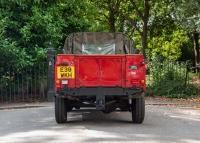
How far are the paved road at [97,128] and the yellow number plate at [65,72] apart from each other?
1241mm

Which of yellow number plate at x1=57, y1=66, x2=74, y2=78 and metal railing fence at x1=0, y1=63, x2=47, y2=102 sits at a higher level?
yellow number plate at x1=57, y1=66, x2=74, y2=78

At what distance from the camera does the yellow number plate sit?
9.08 meters

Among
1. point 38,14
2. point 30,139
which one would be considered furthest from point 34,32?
point 30,139

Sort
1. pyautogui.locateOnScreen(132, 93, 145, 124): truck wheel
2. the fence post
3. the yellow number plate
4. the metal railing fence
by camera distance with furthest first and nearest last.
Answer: the metal railing fence, the fence post, pyautogui.locateOnScreen(132, 93, 145, 124): truck wheel, the yellow number plate

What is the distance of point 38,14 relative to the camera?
16.0 m

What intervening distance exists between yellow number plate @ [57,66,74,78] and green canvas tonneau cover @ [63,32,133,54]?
2737 mm

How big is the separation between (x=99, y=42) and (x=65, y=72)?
3064 mm

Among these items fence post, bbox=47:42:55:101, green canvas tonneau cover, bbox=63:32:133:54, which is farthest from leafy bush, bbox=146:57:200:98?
green canvas tonneau cover, bbox=63:32:133:54

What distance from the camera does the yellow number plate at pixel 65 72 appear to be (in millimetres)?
9078

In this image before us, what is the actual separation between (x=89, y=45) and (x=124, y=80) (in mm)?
2933

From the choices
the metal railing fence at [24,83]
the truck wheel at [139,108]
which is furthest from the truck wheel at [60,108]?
the metal railing fence at [24,83]

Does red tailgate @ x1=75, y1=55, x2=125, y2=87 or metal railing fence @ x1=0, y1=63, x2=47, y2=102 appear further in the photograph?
metal railing fence @ x1=0, y1=63, x2=47, y2=102

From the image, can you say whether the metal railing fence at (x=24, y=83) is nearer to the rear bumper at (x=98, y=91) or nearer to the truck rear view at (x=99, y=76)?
the truck rear view at (x=99, y=76)

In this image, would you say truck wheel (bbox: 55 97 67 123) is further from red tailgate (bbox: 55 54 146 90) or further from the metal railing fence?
the metal railing fence
